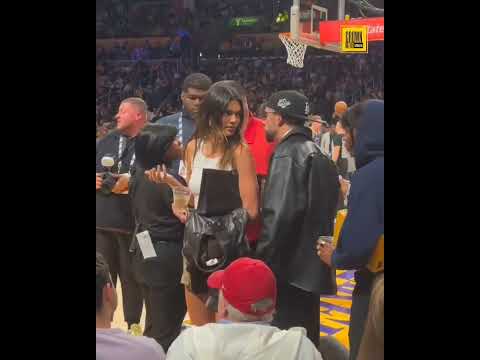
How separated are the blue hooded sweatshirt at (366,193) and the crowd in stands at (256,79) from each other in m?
0.11

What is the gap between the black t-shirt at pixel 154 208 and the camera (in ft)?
7.97

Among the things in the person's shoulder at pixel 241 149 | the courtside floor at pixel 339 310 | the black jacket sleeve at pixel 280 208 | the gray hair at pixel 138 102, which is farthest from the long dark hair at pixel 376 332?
the gray hair at pixel 138 102

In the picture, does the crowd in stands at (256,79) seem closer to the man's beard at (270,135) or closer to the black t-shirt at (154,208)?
the man's beard at (270,135)

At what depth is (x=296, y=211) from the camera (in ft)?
7.11

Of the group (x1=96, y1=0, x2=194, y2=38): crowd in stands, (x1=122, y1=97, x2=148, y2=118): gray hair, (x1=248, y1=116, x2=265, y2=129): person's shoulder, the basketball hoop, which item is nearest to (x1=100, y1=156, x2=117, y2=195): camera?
(x1=122, y1=97, x2=148, y2=118): gray hair

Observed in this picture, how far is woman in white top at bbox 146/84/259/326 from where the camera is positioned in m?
2.26

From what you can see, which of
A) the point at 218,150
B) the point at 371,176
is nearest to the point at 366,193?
the point at 371,176

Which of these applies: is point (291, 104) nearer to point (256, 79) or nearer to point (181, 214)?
point (256, 79)

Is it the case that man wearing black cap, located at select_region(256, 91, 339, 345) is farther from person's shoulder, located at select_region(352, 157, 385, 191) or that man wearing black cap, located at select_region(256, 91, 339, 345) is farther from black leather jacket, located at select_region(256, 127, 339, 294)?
person's shoulder, located at select_region(352, 157, 385, 191)
